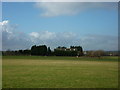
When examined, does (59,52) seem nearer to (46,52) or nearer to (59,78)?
(46,52)

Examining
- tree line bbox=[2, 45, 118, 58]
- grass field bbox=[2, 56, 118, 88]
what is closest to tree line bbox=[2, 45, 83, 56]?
tree line bbox=[2, 45, 118, 58]

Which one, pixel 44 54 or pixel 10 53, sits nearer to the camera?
pixel 10 53

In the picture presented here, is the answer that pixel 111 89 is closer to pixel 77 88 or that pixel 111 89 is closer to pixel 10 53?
pixel 77 88

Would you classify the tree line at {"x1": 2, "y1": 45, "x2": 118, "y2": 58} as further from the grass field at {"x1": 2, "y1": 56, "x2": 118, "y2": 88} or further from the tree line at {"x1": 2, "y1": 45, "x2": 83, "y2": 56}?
the grass field at {"x1": 2, "y1": 56, "x2": 118, "y2": 88}

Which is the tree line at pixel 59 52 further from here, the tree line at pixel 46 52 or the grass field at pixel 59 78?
the grass field at pixel 59 78

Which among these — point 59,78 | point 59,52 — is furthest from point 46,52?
point 59,78

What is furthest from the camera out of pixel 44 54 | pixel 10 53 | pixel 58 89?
pixel 44 54

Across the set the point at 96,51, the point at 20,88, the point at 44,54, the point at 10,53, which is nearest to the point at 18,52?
the point at 10,53

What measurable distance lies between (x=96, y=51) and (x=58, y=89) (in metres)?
77.3

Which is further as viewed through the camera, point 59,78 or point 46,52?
point 46,52

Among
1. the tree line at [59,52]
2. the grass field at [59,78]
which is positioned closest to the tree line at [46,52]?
the tree line at [59,52]

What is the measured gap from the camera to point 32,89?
10.1 meters

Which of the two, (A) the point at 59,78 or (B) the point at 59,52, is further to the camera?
(B) the point at 59,52

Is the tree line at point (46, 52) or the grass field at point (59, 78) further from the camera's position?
the tree line at point (46, 52)
